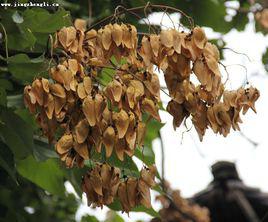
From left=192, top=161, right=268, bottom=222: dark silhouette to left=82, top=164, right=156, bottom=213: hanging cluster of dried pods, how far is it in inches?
53.5

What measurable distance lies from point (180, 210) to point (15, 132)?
1430 millimetres

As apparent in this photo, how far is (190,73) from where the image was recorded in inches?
47.9

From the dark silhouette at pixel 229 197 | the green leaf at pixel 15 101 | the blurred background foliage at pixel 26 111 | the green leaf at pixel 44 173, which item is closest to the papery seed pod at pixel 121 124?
the blurred background foliage at pixel 26 111

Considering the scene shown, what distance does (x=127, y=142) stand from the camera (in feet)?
3.87

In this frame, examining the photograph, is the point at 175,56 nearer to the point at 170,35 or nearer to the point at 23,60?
the point at 170,35

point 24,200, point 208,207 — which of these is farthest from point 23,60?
point 208,207

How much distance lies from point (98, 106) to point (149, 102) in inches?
4.2

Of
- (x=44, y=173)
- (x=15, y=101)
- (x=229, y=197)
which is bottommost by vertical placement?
(x=229, y=197)

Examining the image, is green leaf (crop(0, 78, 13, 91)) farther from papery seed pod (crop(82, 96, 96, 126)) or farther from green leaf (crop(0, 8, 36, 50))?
papery seed pod (crop(82, 96, 96, 126))

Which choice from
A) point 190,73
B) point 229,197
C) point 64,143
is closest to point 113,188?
point 64,143

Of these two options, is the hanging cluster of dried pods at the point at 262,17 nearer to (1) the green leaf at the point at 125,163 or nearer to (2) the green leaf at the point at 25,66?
(1) the green leaf at the point at 125,163

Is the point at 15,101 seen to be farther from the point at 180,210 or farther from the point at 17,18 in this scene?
the point at 180,210

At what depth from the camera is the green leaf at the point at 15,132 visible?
4.86 feet

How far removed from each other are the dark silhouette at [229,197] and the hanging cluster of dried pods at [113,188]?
1.36 m
